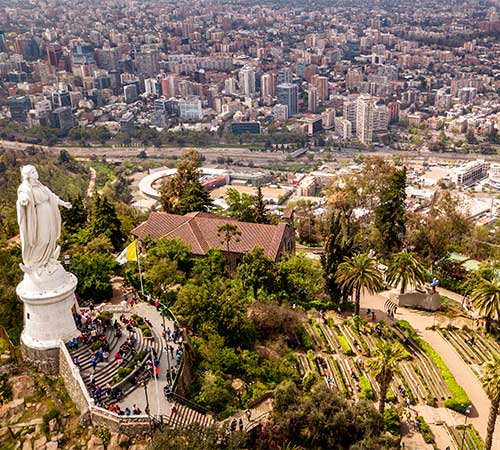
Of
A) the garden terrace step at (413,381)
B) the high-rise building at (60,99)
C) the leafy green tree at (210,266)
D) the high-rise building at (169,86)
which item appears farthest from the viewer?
→ the high-rise building at (169,86)

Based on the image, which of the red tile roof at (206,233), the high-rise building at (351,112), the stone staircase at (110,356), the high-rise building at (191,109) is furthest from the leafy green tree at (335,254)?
the high-rise building at (191,109)

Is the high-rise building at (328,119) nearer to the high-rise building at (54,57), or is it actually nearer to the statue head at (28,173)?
the high-rise building at (54,57)

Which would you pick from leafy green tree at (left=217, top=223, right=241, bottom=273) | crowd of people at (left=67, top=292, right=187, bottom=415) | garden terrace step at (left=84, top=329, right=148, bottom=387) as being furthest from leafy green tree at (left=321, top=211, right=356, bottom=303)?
garden terrace step at (left=84, top=329, right=148, bottom=387)

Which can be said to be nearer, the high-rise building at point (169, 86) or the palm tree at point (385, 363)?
the palm tree at point (385, 363)

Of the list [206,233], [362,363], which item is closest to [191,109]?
[206,233]

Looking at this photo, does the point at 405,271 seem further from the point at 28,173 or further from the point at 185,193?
the point at 28,173

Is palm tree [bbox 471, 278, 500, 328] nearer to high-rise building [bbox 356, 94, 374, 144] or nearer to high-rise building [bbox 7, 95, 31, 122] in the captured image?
high-rise building [bbox 356, 94, 374, 144]
